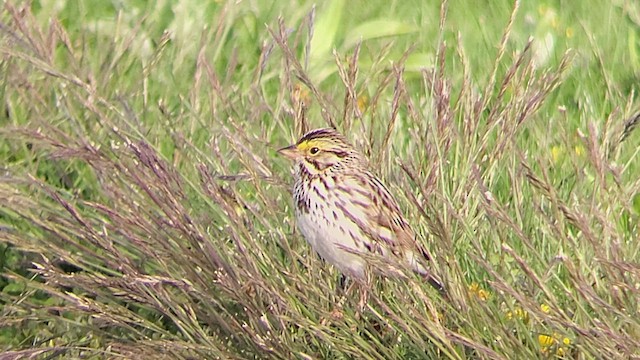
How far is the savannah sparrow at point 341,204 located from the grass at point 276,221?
6 centimetres

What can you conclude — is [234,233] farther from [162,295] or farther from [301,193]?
[301,193]

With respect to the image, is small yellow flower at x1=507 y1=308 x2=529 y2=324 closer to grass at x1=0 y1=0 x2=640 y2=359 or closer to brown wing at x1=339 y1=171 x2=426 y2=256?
grass at x1=0 y1=0 x2=640 y2=359

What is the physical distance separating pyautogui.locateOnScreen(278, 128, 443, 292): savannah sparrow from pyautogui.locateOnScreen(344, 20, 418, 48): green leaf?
1904 millimetres

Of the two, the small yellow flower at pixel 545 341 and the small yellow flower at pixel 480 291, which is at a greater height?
the small yellow flower at pixel 480 291

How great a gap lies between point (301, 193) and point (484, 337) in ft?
2.78

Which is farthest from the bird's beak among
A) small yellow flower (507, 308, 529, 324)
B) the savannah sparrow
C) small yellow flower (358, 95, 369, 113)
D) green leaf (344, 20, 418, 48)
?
green leaf (344, 20, 418, 48)

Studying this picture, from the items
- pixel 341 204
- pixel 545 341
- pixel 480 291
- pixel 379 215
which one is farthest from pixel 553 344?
pixel 341 204

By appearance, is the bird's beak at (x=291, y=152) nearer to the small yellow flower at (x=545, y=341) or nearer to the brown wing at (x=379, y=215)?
the brown wing at (x=379, y=215)

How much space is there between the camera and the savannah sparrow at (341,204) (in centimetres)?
378

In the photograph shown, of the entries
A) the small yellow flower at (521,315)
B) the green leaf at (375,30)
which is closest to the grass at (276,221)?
the small yellow flower at (521,315)

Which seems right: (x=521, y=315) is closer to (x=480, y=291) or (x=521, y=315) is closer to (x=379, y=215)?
(x=480, y=291)

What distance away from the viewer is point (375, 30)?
5.95m

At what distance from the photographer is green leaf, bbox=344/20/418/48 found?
5.95 m

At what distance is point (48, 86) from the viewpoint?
16.1ft
